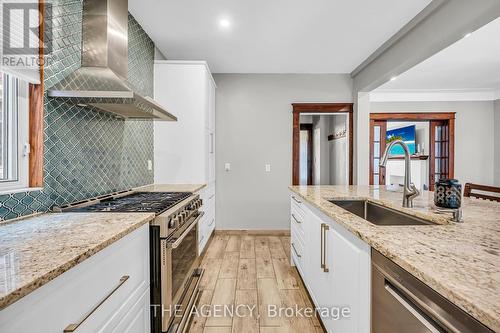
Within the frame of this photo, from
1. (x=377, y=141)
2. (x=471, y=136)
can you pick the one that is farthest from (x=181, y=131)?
(x=471, y=136)

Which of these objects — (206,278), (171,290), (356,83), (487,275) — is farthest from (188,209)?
(356,83)

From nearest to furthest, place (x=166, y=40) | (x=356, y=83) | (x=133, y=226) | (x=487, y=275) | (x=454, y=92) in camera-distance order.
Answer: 1. (x=487, y=275)
2. (x=133, y=226)
3. (x=166, y=40)
4. (x=356, y=83)
5. (x=454, y=92)

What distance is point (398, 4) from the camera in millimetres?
2340

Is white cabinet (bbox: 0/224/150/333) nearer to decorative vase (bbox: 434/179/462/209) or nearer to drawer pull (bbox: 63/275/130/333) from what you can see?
drawer pull (bbox: 63/275/130/333)

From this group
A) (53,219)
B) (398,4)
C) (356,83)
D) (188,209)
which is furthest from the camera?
(356,83)

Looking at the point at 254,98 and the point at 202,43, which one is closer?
the point at 202,43

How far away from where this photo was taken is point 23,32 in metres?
1.32

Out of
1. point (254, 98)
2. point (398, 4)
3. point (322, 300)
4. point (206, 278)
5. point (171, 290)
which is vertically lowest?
point (206, 278)

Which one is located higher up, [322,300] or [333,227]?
[333,227]

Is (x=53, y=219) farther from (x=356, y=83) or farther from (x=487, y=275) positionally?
(x=356, y=83)

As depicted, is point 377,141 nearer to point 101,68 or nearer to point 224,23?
point 224,23

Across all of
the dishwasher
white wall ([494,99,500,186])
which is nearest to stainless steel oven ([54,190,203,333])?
the dishwasher

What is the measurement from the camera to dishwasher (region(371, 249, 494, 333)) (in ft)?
2.02

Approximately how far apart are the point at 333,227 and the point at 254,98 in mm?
3114
